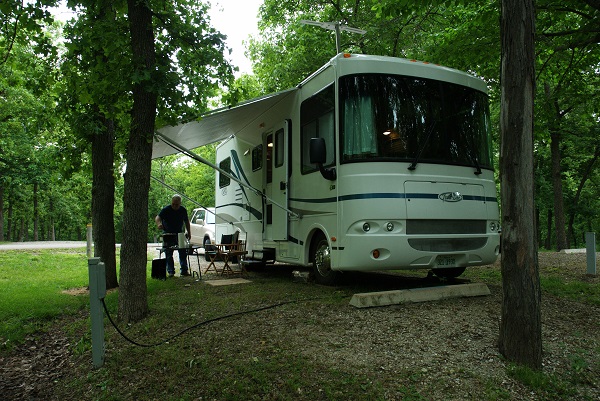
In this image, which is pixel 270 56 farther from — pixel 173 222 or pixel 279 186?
pixel 279 186

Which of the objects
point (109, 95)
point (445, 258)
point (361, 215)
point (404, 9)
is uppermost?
point (404, 9)

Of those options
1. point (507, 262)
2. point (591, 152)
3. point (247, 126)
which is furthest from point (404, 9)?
point (591, 152)

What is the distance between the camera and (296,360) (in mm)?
3861

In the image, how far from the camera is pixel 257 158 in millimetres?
9453

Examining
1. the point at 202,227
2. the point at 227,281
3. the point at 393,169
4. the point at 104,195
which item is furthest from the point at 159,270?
the point at 202,227

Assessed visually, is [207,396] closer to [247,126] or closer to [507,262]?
[507,262]

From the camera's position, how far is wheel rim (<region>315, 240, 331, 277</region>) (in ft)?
22.2

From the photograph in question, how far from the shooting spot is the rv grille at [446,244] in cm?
587

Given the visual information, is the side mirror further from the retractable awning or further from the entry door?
the retractable awning

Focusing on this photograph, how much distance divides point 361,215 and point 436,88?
218cm

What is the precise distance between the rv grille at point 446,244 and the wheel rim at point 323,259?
1378mm

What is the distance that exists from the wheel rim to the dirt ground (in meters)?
1.41

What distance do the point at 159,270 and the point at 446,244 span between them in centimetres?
558

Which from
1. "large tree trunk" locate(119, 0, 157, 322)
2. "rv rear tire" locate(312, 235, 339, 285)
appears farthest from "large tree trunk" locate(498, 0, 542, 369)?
"large tree trunk" locate(119, 0, 157, 322)
